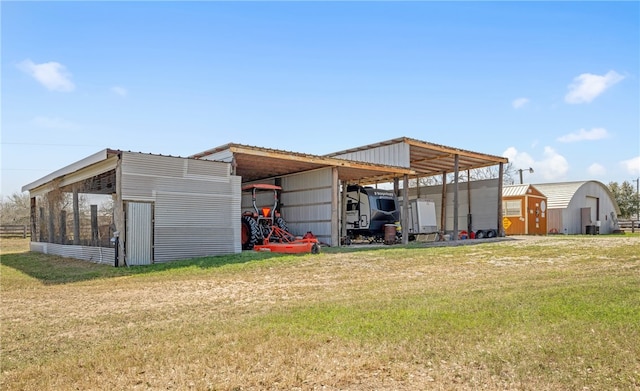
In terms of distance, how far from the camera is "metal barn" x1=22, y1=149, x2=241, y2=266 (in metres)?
13.1

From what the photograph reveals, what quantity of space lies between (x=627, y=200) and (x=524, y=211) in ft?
83.8

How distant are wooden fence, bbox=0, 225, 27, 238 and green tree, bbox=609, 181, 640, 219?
173ft

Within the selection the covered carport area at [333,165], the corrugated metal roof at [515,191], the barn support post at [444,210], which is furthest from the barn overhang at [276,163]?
the corrugated metal roof at [515,191]

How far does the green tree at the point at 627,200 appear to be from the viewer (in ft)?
155

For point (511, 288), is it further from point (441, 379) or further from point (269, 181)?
point (269, 181)

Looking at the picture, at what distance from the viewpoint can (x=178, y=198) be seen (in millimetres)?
14102

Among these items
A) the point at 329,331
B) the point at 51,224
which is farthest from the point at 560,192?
the point at 329,331

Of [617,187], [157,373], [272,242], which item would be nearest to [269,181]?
[272,242]

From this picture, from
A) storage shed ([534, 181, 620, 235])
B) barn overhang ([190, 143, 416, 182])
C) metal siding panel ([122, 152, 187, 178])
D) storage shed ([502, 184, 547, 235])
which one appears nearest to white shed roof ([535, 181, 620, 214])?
storage shed ([534, 181, 620, 235])

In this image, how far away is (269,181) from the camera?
22.6 m

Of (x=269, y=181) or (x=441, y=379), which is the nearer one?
(x=441, y=379)

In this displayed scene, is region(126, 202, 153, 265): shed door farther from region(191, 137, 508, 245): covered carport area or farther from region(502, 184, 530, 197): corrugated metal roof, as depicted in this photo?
region(502, 184, 530, 197): corrugated metal roof

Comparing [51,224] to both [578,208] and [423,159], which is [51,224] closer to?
[423,159]

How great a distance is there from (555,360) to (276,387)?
2740 millimetres
